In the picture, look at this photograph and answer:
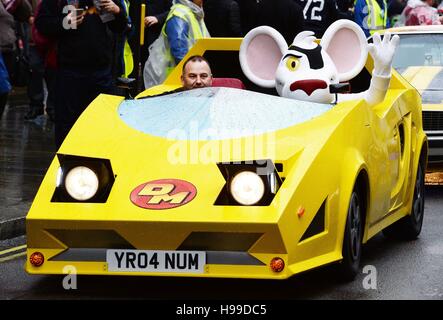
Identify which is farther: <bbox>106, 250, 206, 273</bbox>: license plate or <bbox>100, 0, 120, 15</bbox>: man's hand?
<bbox>100, 0, 120, 15</bbox>: man's hand

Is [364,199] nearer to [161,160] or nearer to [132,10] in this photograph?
[161,160]

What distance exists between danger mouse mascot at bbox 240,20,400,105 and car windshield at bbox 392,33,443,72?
4791mm

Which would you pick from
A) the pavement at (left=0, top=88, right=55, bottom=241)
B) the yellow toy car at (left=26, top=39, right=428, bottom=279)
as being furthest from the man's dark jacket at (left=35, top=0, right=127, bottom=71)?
the yellow toy car at (left=26, top=39, right=428, bottom=279)

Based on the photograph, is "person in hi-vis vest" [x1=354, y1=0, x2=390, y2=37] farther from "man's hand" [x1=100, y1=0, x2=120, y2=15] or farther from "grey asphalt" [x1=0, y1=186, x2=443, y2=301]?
"grey asphalt" [x1=0, y1=186, x2=443, y2=301]

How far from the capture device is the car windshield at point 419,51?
46.9 ft

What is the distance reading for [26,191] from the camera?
10961mm

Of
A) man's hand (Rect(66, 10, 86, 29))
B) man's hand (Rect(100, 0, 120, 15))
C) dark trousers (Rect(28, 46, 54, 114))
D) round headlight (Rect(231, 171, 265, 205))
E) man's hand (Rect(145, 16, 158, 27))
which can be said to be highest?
round headlight (Rect(231, 171, 265, 205))

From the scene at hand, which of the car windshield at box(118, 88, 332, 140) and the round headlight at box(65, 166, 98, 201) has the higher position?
the car windshield at box(118, 88, 332, 140)

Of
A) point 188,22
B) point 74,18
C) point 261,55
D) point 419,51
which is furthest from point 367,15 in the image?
point 261,55

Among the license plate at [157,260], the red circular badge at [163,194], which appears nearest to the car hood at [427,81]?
the red circular badge at [163,194]

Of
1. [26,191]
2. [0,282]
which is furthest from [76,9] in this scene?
[0,282]

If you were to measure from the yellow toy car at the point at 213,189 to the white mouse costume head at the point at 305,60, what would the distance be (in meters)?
0.60

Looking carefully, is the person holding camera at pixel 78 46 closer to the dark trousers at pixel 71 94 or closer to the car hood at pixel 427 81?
the dark trousers at pixel 71 94

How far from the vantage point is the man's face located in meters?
9.27
